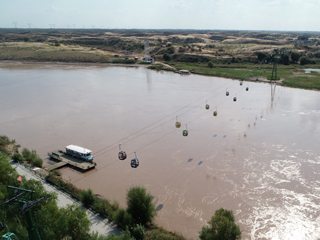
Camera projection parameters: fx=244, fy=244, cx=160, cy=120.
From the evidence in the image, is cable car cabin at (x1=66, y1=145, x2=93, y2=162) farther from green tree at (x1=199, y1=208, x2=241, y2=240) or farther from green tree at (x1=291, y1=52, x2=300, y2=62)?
green tree at (x1=291, y1=52, x2=300, y2=62)

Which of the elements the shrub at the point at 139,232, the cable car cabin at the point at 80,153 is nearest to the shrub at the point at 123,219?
the shrub at the point at 139,232

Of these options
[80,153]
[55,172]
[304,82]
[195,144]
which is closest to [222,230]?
[195,144]

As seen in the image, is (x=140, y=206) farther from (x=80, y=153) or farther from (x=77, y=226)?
(x=80, y=153)

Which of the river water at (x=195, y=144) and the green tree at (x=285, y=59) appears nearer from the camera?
the river water at (x=195, y=144)

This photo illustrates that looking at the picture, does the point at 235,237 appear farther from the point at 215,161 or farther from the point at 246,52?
the point at 246,52

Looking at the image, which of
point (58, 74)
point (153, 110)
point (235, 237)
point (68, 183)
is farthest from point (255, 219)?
point (58, 74)

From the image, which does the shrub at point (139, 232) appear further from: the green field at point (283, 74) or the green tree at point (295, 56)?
the green tree at point (295, 56)
